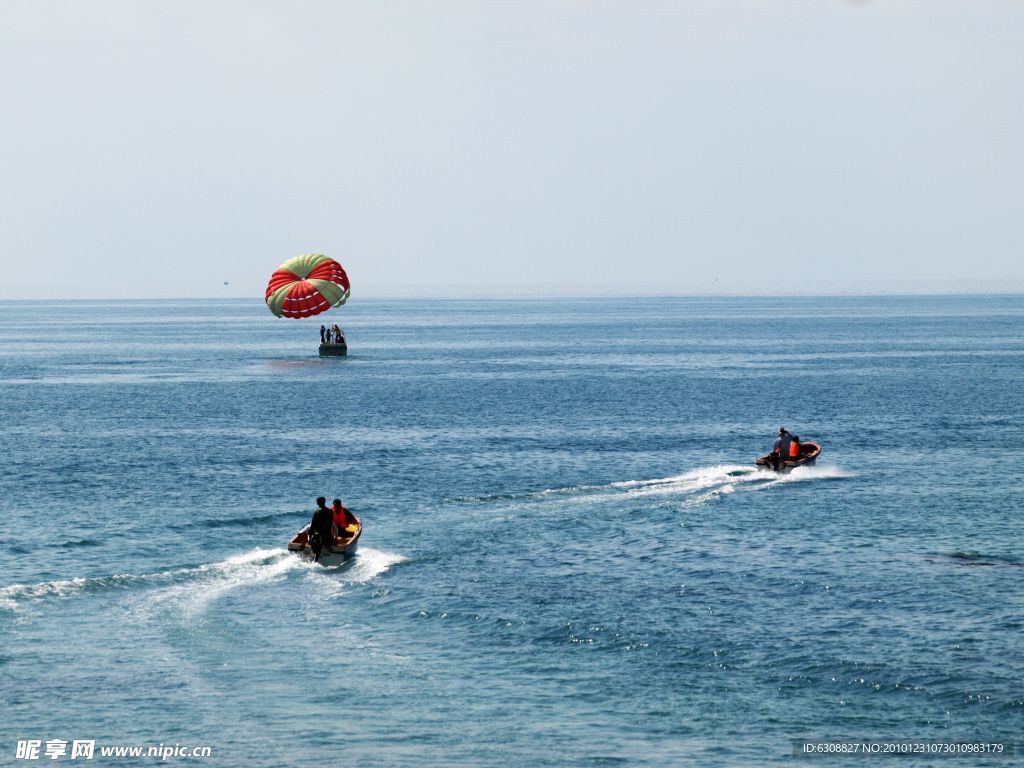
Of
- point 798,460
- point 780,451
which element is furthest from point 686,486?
point 798,460

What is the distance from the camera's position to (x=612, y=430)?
85812 mm

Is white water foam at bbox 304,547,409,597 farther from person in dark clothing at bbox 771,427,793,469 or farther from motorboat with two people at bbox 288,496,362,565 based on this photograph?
person in dark clothing at bbox 771,427,793,469

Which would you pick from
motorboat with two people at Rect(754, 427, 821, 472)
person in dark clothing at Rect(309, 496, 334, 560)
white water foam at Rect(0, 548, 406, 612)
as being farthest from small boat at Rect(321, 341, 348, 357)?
person in dark clothing at Rect(309, 496, 334, 560)

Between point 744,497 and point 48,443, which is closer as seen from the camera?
point 744,497

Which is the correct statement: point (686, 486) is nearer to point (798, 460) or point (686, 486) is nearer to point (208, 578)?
point (798, 460)

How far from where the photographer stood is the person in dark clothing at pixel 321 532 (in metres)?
44.8

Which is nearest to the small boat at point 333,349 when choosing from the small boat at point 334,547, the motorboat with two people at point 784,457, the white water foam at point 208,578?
the motorboat with two people at point 784,457

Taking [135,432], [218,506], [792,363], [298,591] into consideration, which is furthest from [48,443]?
[792,363]

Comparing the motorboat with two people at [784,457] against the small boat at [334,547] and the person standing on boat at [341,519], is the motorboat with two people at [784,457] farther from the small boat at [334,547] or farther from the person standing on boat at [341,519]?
the small boat at [334,547]

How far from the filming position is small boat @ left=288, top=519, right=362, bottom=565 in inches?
1773

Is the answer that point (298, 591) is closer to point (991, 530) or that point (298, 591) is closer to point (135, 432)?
point (991, 530)

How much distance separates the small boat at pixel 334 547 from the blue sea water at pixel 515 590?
0.49 metres

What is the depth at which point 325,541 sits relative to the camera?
44969 mm

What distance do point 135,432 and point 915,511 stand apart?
2065 inches
